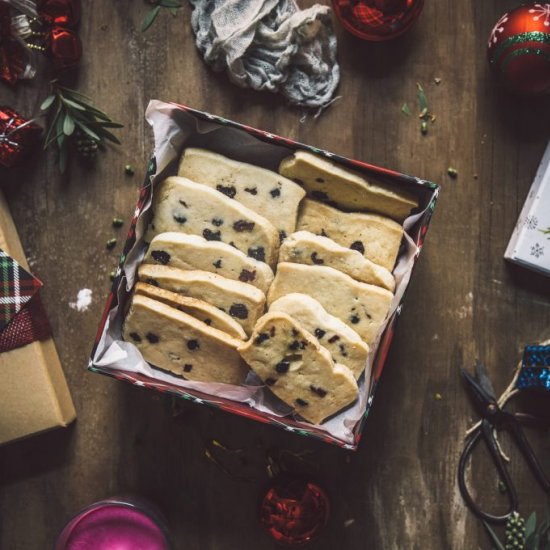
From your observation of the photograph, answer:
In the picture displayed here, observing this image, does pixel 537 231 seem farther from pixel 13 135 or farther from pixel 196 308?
pixel 13 135

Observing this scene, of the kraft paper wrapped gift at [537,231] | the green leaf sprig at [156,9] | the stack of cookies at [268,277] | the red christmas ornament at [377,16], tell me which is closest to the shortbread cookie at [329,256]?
the stack of cookies at [268,277]

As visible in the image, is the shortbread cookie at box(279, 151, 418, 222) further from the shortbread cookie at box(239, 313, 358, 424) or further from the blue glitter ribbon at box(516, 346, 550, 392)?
the blue glitter ribbon at box(516, 346, 550, 392)

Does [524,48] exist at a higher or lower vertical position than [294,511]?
higher

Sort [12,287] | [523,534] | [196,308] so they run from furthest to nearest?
[523,534], [12,287], [196,308]

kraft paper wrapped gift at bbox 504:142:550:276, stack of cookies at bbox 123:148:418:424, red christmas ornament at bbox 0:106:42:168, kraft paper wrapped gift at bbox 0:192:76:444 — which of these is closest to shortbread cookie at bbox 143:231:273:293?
stack of cookies at bbox 123:148:418:424

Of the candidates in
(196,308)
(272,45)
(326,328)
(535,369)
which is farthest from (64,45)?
(535,369)

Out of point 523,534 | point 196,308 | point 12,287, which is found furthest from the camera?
point 523,534

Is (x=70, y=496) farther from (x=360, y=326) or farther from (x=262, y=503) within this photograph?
(x=360, y=326)
